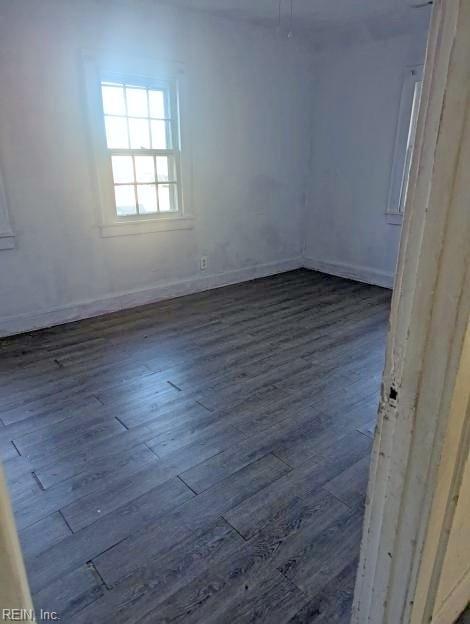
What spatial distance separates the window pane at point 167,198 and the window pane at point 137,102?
0.65m

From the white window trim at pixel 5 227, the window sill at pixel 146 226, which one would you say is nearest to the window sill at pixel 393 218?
the window sill at pixel 146 226

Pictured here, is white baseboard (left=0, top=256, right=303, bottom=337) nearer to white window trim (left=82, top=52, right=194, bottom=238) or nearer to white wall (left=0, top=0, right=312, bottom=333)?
white wall (left=0, top=0, right=312, bottom=333)

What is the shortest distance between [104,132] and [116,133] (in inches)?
6.0

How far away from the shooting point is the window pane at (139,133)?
3629mm

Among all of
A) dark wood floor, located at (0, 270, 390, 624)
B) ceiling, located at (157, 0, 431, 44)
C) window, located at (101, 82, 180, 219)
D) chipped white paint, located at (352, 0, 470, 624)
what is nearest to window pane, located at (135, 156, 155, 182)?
window, located at (101, 82, 180, 219)

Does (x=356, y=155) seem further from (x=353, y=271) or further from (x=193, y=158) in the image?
(x=193, y=158)

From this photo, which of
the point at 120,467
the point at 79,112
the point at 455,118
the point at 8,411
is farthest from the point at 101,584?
the point at 79,112

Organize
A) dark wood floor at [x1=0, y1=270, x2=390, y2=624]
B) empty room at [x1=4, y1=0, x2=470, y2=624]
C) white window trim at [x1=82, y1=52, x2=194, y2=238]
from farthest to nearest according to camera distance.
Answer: white window trim at [x1=82, y1=52, x2=194, y2=238] → empty room at [x1=4, y1=0, x2=470, y2=624] → dark wood floor at [x1=0, y1=270, x2=390, y2=624]

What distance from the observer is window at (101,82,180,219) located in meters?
3.51

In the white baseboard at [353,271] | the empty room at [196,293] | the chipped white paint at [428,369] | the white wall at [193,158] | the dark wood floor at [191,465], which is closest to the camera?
Answer: the chipped white paint at [428,369]

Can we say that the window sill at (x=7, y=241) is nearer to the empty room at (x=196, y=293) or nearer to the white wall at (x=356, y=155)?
the empty room at (x=196, y=293)

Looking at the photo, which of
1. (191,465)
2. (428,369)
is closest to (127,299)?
(191,465)

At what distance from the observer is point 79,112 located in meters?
3.26

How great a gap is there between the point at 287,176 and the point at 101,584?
4556mm
